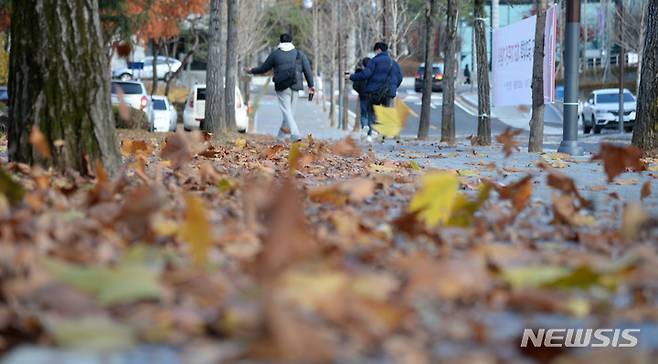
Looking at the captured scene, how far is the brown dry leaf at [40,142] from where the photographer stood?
636 centimetres

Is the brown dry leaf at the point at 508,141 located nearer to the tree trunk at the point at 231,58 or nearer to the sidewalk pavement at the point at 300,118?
the tree trunk at the point at 231,58

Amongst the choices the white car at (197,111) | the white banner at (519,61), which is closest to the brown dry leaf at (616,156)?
the white banner at (519,61)

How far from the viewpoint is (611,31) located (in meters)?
74.5

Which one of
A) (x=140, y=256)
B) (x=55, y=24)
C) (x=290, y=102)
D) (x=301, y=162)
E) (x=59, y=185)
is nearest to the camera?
(x=140, y=256)

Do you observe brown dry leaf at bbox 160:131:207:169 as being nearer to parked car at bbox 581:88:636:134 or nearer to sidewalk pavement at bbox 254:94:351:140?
sidewalk pavement at bbox 254:94:351:140

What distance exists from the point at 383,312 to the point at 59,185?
3440 mm

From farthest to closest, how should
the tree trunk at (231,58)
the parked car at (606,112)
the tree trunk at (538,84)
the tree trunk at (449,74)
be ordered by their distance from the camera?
the parked car at (606,112)
the tree trunk at (231,58)
the tree trunk at (449,74)
the tree trunk at (538,84)

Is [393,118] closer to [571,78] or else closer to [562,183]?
[562,183]

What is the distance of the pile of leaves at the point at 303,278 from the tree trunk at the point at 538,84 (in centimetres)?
1308

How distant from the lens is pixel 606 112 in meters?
44.8

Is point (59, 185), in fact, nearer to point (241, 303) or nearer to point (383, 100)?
point (241, 303)

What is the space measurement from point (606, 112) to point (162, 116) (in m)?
15.7

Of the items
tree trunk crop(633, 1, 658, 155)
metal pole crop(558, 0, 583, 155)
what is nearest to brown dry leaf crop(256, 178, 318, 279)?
tree trunk crop(633, 1, 658, 155)

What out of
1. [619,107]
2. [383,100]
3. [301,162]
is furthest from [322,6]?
[301,162]
